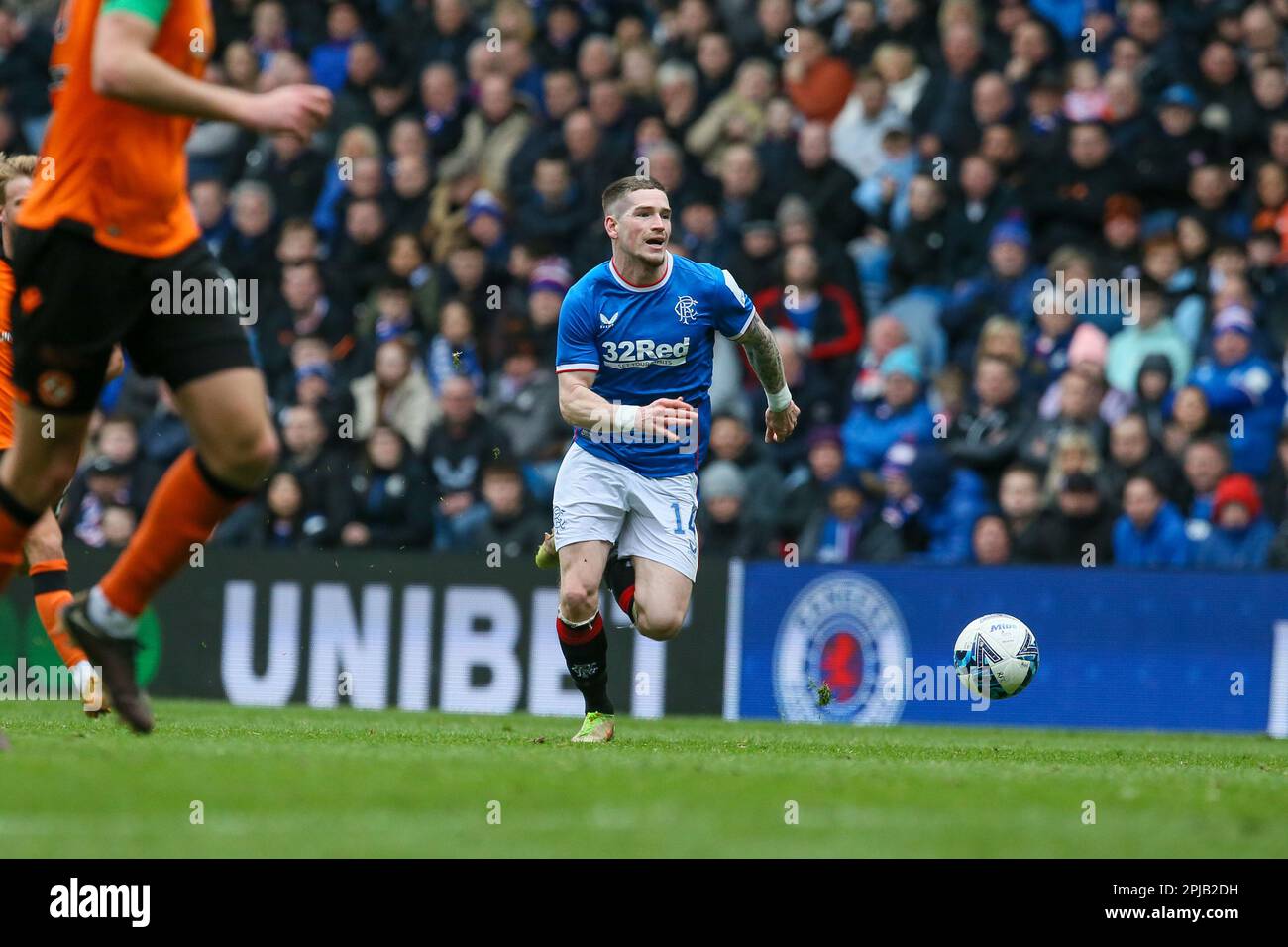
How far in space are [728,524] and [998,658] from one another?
Answer: 4.38 meters

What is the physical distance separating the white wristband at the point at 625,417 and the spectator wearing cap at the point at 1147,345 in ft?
21.0

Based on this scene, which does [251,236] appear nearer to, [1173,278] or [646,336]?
[1173,278]

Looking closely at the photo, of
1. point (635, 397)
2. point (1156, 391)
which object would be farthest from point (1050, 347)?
point (635, 397)

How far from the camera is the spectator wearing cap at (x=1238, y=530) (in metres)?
13.0

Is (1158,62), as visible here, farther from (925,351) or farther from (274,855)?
(274,855)

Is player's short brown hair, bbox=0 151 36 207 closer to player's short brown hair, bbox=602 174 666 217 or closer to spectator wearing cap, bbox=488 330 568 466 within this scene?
player's short brown hair, bbox=602 174 666 217

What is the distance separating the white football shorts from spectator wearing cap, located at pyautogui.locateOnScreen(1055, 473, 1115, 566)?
448cm

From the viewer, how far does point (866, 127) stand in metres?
15.9

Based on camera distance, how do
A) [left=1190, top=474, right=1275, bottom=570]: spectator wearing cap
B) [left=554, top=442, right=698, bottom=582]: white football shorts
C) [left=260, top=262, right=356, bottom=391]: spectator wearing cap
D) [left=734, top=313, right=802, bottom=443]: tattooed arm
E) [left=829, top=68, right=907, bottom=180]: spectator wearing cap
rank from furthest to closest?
1. [left=260, top=262, right=356, bottom=391]: spectator wearing cap
2. [left=829, top=68, right=907, bottom=180]: spectator wearing cap
3. [left=1190, top=474, right=1275, bottom=570]: spectator wearing cap
4. [left=734, top=313, right=802, bottom=443]: tattooed arm
5. [left=554, top=442, right=698, bottom=582]: white football shorts

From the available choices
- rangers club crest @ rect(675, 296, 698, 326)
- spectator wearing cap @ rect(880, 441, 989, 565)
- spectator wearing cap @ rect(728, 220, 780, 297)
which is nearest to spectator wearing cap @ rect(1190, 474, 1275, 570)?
spectator wearing cap @ rect(880, 441, 989, 565)

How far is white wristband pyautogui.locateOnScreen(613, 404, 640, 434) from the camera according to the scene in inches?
339

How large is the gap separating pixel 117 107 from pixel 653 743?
13.3 feet

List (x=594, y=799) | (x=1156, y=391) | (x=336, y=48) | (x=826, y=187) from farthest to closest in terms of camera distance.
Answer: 1. (x=336, y=48)
2. (x=826, y=187)
3. (x=1156, y=391)
4. (x=594, y=799)

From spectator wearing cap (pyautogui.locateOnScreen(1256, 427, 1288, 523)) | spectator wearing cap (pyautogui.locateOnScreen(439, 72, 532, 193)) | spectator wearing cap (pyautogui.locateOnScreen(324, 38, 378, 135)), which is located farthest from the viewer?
spectator wearing cap (pyautogui.locateOnScreen(324, 38, 378, 135))
